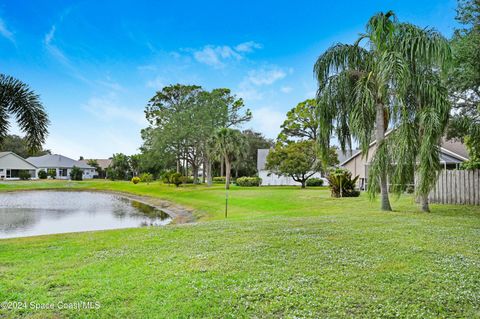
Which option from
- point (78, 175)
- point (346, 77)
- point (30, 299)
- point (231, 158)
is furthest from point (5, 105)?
point (78, 175)

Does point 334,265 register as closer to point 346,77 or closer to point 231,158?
point 346,77

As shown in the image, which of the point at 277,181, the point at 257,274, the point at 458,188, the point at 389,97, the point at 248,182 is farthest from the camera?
the point at 277,181

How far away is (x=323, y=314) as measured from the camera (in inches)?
126

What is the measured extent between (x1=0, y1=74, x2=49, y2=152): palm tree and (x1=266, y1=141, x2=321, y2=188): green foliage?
25.3 m

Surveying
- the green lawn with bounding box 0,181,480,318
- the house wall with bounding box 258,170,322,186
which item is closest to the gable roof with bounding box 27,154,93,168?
the house wall with bounding box 258,170,322,186

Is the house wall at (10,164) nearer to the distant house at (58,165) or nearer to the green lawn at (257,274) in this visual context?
the distant house at (58,165)

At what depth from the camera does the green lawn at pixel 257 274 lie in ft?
11.0

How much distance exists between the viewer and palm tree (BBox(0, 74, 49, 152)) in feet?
28.2

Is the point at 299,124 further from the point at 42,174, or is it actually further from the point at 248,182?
the point at 42,174

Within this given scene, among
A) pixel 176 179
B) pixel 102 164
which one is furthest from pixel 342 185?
pixel 102 164

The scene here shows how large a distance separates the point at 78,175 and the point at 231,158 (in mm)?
35473

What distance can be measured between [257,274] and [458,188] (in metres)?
12.8

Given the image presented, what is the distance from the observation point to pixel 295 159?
1277 inches

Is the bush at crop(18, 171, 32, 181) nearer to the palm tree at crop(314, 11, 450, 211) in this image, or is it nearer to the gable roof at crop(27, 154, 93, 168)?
the gable roof at crop(27, 154, 93, 168)
